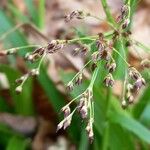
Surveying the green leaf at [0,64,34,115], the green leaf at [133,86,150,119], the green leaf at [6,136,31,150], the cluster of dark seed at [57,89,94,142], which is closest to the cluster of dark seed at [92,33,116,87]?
the cluster of dark seed at [57,89,94,142]

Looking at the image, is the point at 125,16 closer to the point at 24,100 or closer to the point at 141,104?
the point at 141,104

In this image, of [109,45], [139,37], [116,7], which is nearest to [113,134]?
[109,45]

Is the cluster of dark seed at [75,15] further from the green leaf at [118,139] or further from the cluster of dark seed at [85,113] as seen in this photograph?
the green leaf at [118,139]

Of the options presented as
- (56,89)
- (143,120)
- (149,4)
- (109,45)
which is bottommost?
(109,45)

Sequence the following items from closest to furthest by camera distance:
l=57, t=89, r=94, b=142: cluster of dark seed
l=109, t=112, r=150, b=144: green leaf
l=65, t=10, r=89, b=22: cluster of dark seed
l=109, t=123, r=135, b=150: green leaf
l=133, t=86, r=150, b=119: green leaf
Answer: l=57, t=89, r=94, b=142: cluster of dark seed, l=65, t=10, r=89, b=22: cluster of dark seed, l=109, t=112, r=150, b=144: green leaf, l=109, t=123, r=135, b=150: green leaf, l=133, t=86, r=150, b=119: green leaf

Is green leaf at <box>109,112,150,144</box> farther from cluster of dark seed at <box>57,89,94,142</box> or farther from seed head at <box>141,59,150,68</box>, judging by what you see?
cluster of dark seed at <box>57,89,94,142</box>

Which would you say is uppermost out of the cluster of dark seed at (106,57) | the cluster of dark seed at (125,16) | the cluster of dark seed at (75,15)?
the cluster of dark seed at (75,15)

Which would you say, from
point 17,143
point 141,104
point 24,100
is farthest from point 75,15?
point 24,100

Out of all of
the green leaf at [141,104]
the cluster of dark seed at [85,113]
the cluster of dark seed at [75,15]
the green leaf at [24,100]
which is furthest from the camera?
the green leaf at [24,100]

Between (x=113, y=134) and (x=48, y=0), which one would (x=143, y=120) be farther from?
(x=48, y=0)

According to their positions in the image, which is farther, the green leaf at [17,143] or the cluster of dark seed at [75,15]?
the green leaf at [17,143]

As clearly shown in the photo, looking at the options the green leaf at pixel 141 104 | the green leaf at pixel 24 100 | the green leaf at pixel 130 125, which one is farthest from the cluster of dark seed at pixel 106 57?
the green leaf at pixel 24 100
